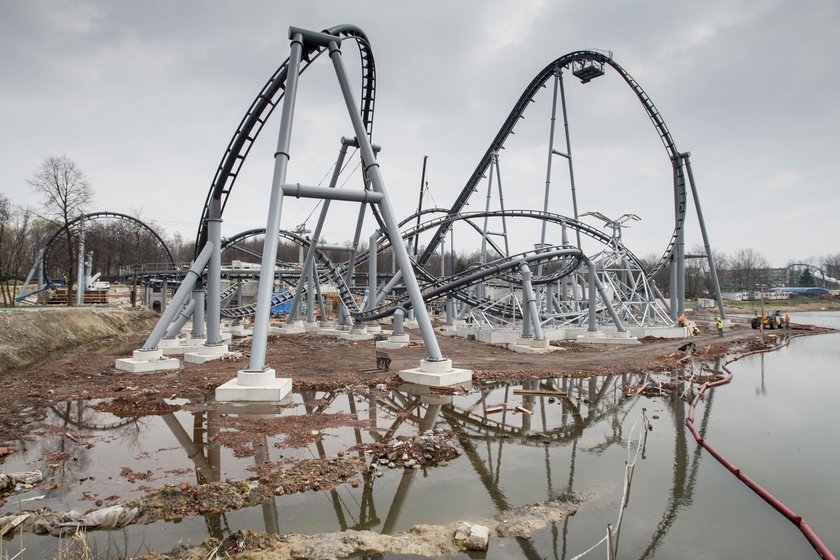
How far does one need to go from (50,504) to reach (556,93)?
31801 millimetres

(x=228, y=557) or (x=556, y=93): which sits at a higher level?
(x=556, y=93)

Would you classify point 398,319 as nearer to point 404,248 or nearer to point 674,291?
point 404,248

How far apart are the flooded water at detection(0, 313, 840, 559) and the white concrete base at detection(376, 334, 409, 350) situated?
1202 centimetres

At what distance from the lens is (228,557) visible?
4.43 m

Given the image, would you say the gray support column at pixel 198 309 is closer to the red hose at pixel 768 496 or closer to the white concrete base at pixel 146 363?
the white concrete base at pixel 146 363

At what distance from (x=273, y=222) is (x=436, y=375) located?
594 centimetres

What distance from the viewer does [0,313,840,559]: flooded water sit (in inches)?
204

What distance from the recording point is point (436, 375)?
44.2 feet

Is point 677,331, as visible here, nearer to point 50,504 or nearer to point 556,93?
point 556,93

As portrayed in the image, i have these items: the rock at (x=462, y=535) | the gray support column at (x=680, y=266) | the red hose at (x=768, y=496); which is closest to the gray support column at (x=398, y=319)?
the red hose at (x=768, y=496)

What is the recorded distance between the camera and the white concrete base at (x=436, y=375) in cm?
1343

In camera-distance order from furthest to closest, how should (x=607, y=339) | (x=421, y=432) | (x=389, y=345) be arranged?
(x=607, y=339), (x=389, y=345), (x=421, y=432)

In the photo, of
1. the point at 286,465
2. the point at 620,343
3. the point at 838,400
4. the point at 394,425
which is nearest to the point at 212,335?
the point at 394,425

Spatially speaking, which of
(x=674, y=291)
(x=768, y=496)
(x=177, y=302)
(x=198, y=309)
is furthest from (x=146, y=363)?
(x=674, y=291)
